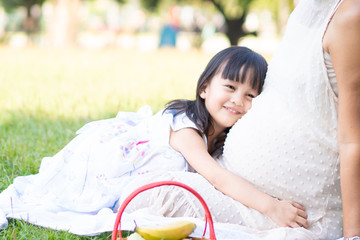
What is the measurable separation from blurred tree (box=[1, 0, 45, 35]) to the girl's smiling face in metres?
21.5

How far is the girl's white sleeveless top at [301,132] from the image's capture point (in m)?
2.22

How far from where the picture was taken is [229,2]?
1944 cm

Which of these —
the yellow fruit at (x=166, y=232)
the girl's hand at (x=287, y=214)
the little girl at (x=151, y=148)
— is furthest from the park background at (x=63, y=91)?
the girl's hand at (x=287, y=214)

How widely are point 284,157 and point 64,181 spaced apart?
3.57ft

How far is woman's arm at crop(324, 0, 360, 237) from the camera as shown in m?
2.06

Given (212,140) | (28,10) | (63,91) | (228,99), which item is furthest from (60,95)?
(28,10)

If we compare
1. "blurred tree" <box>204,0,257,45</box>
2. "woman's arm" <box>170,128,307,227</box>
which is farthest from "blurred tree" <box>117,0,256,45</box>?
"woman's arm" <box>170,128,307,227</box>

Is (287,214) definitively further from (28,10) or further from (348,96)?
(28,10)

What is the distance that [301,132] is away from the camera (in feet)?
7.43

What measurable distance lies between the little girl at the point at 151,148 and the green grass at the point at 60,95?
25cm

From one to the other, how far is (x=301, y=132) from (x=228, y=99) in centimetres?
46

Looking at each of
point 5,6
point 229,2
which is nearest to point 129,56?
point 229,2

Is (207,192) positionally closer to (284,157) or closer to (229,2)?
(284,157)

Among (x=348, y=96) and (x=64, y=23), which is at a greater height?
(x=348, y=96)
